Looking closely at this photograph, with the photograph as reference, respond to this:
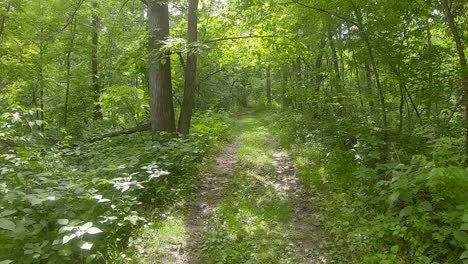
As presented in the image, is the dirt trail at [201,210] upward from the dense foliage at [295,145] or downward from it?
downward

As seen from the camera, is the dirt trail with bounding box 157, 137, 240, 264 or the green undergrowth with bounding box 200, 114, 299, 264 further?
the dirt trail with bounding box 157, 137, 240, 264

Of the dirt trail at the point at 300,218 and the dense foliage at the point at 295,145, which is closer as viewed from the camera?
the dense foliage at the point at 295,145

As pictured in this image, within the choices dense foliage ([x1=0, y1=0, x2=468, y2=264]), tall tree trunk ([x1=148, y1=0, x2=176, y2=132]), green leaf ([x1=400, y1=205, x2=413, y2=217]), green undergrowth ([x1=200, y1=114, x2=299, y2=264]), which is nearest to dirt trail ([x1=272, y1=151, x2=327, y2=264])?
green undergrowth ([x1=200, y1=114, x2=299, y2=264])

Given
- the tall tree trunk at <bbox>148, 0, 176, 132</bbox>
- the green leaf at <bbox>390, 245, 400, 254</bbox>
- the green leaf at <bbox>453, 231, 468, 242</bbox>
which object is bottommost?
the green leaf at <bbox>390, 245, 400, 254</bbox>

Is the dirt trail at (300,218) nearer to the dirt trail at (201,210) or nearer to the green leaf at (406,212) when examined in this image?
the green leaf at (406,212)

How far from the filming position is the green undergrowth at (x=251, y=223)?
3970mm

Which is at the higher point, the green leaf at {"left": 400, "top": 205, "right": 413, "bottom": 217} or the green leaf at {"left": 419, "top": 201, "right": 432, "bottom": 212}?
the green leaf at {"left": 419, "top": 201, "right": 432, "bottom": 212}

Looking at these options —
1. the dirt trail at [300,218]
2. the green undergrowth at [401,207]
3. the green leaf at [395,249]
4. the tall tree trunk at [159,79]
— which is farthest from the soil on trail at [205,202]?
the green leaf at [395,249]

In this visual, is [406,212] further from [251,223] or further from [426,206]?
[251,223]

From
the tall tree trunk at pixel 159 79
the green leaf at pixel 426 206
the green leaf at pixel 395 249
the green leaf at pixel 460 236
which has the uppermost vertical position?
the tall tree trunk at pixel 159 79

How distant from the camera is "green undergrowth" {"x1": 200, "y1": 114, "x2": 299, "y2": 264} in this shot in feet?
13.0

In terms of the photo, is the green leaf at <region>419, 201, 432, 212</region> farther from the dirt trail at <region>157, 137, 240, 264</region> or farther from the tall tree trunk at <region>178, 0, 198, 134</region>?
the tall tree trunk at <region>178, 0, 198, 134</region>

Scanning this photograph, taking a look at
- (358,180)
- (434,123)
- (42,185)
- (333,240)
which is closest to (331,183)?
(358,180)

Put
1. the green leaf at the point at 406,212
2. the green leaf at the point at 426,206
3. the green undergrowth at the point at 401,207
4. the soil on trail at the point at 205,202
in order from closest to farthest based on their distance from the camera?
the green undergrowth at the point at 401,207, the green leaf at the point at 426,206, the green leaf at the point at 406,212, the soil on trail at the point at 205,202
